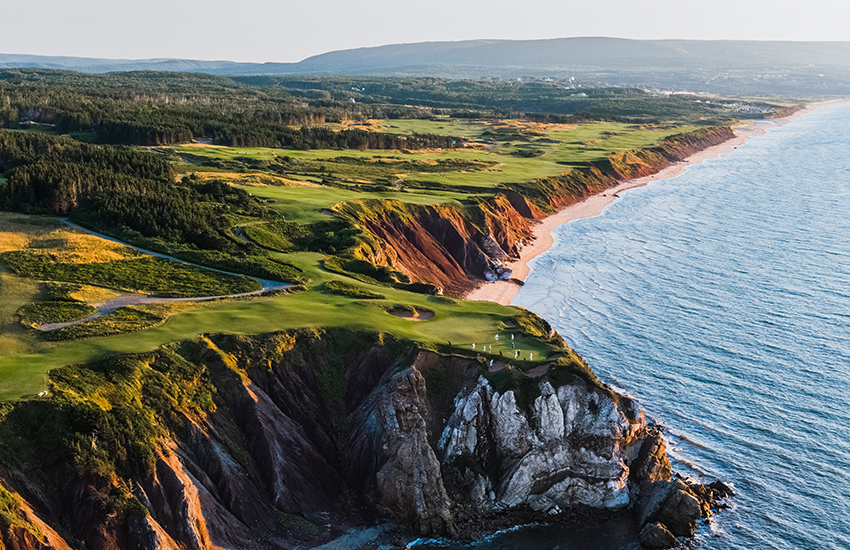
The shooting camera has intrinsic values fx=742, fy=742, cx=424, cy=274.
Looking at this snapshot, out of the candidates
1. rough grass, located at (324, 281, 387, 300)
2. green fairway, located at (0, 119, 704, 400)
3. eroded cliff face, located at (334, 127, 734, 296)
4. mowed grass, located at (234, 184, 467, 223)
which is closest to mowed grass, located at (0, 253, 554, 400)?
green fairway, located at (0, 119, 704, 400)

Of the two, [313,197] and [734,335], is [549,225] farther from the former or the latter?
[734,335]

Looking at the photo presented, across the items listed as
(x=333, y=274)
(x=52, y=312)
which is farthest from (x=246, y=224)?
(x=52, y=312)

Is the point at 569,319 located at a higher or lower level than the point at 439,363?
lower

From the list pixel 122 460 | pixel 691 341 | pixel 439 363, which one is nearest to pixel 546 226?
pixel 691 341

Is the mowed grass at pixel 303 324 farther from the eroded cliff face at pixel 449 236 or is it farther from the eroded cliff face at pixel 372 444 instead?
the eroded cliff face at pixel 449 236

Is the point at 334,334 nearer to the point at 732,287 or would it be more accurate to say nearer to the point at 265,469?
the point at 265,469

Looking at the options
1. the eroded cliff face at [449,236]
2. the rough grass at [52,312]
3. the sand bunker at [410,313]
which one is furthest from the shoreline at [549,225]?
the rough grass at [52,312]
